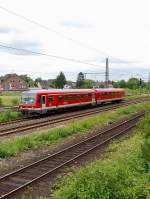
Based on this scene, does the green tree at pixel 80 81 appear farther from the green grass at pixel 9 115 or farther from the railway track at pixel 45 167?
the railway track at pixel 45 167

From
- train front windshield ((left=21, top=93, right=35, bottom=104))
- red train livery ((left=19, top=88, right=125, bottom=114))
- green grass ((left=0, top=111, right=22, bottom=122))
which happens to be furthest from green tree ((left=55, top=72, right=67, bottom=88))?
green grass ((left=0, top=111, right=22, bottom=122))

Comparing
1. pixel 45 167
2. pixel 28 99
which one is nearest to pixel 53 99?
pixel 28 99

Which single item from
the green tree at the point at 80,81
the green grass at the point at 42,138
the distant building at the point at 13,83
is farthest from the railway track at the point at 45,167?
the distant building at the point at 13,83

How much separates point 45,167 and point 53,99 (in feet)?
72.6

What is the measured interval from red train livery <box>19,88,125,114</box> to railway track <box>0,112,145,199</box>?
1295 centimetres

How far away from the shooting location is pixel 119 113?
3906 cm

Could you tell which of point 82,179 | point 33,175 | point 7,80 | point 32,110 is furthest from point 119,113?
point 7,80

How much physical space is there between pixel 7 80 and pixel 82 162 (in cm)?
14648

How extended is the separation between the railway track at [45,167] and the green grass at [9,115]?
1308 centimetres

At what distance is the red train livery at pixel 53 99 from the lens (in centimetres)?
3416

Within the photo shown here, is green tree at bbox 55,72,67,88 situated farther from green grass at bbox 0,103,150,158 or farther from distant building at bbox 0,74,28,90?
green grass at bbox 0,103,150,158

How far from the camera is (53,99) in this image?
120 ft

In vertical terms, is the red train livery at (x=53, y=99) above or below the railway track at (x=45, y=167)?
above

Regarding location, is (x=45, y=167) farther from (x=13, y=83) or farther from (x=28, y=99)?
(x=13, y=83)
